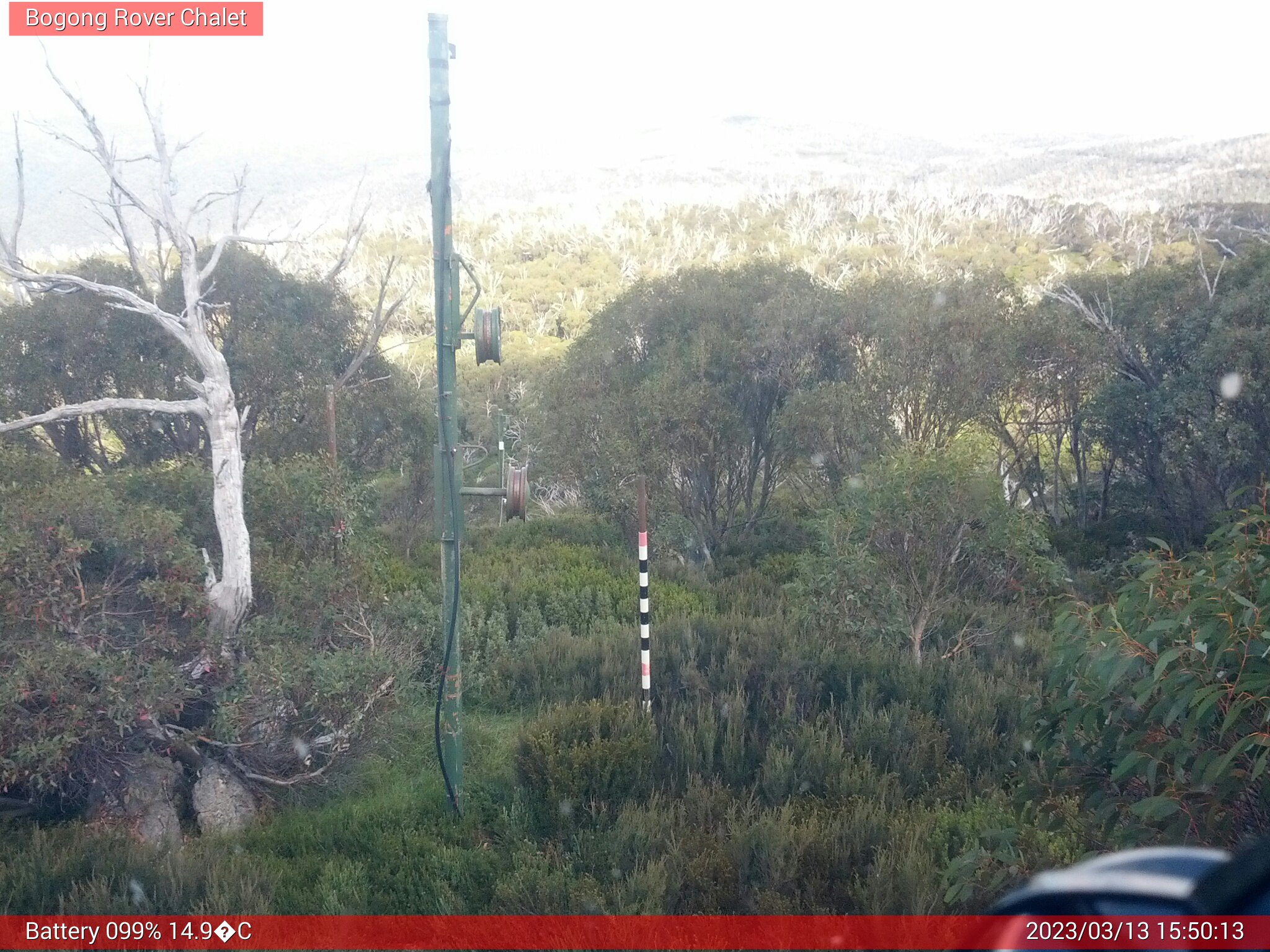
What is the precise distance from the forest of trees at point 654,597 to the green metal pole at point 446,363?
0.85 m

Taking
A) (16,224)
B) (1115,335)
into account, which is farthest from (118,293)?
(1115,335)

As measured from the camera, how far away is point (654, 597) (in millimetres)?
12555

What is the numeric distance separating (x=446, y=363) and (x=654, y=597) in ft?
23.2

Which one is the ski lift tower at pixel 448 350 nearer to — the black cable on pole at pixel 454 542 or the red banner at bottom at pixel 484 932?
the black cable on pole at pixel 454 542

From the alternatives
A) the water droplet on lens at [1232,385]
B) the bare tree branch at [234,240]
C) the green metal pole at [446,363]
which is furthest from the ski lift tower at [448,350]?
the water droplet on lens at [1232,385]

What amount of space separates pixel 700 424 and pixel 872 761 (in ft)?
32.5

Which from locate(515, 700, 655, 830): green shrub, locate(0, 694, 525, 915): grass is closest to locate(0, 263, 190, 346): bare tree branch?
locate(0, 694, 525, 915): grass

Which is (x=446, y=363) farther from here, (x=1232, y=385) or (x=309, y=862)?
(x=1232, y=385)

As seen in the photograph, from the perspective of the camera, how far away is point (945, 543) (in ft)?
35.1

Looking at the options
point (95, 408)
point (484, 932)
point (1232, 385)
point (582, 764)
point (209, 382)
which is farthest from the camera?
point (1232, 385)

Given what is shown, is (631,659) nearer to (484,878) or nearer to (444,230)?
(484,878)

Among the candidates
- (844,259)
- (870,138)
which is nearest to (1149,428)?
(844,259)

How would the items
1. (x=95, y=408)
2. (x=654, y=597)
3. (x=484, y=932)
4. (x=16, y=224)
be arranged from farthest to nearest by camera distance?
(x=654, y=597) → (x=16, y=224) → (x=95, y=408) → (x=484, y=932)

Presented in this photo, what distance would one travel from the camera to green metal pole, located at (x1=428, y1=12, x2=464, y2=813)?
5.81 metres
